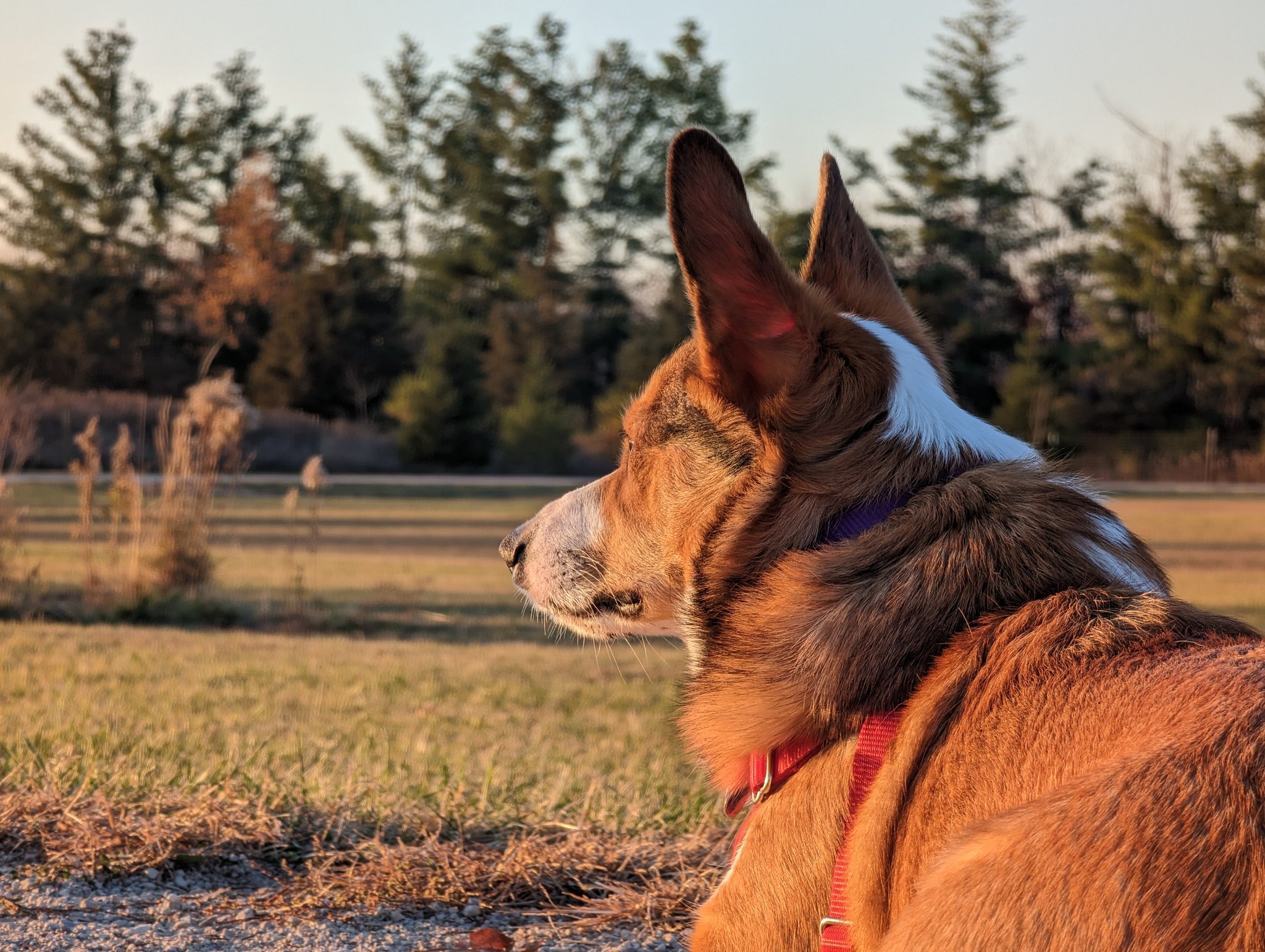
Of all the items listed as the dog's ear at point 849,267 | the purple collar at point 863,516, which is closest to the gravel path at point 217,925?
the purple collar at point 863,516

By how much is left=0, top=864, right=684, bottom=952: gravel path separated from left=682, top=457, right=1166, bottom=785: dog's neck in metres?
0.89

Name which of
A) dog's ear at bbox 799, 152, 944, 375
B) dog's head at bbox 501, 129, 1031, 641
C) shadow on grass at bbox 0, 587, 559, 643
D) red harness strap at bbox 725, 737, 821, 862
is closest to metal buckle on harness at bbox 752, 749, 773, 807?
red harness strap at bbox 725, 737, 821, 862

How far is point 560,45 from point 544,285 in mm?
11087

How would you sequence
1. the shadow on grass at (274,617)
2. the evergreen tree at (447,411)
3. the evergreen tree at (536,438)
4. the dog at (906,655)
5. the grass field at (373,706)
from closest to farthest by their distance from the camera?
the dog at (906,655), the grass field at (373,706), the shadow on grass at (274,617), the evergreen tree at (447,411), the evergreen tree at (536,438)

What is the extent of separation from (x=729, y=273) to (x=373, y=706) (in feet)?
18.8

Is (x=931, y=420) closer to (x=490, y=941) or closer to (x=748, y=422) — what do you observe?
(x=748, y=422)

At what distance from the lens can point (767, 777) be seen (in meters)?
2.16

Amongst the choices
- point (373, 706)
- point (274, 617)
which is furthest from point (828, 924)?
point (274, 617)

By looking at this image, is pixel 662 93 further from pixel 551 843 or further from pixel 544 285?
pixel 551 843

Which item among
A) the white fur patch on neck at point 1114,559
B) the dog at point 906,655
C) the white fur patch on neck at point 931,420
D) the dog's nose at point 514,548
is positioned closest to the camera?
the dog at point 906,655

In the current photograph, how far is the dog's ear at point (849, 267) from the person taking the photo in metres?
2.69

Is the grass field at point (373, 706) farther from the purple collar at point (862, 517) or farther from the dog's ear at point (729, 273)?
the dog's ear at point (729, 273)

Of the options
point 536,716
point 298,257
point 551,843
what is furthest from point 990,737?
point 298,257

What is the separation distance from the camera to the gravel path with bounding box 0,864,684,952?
8.75ft
